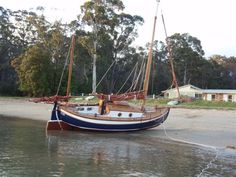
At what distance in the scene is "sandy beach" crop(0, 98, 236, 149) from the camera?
91.6 feet

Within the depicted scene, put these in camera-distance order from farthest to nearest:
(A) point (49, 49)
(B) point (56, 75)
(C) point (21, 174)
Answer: (A) point (49, 49) < (B) point (56, 75) < (C) point (21, 174)

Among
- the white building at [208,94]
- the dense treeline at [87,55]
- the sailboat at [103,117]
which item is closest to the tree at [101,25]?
the dense treeline at [87,55]

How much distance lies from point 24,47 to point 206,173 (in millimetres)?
70124

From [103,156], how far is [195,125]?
1454 centimetres

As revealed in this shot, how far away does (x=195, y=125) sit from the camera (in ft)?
113

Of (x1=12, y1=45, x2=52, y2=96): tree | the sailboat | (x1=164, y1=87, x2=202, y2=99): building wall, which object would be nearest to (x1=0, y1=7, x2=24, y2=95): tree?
(x1=12, y1=45, x2=52, y2=96): tree

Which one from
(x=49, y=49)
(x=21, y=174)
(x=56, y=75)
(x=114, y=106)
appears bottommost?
(x=21, y=174)

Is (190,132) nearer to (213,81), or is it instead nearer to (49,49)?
(49,49)

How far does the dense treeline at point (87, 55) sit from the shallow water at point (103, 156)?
38.8 metres

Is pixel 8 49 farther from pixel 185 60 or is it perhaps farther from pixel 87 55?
pixel 185 60

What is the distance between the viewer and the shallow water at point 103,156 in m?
17.6

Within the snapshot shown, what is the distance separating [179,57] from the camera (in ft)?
316

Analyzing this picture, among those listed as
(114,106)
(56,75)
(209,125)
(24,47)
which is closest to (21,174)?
(114,106)

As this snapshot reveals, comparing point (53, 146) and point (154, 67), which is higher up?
point (154, 67)
